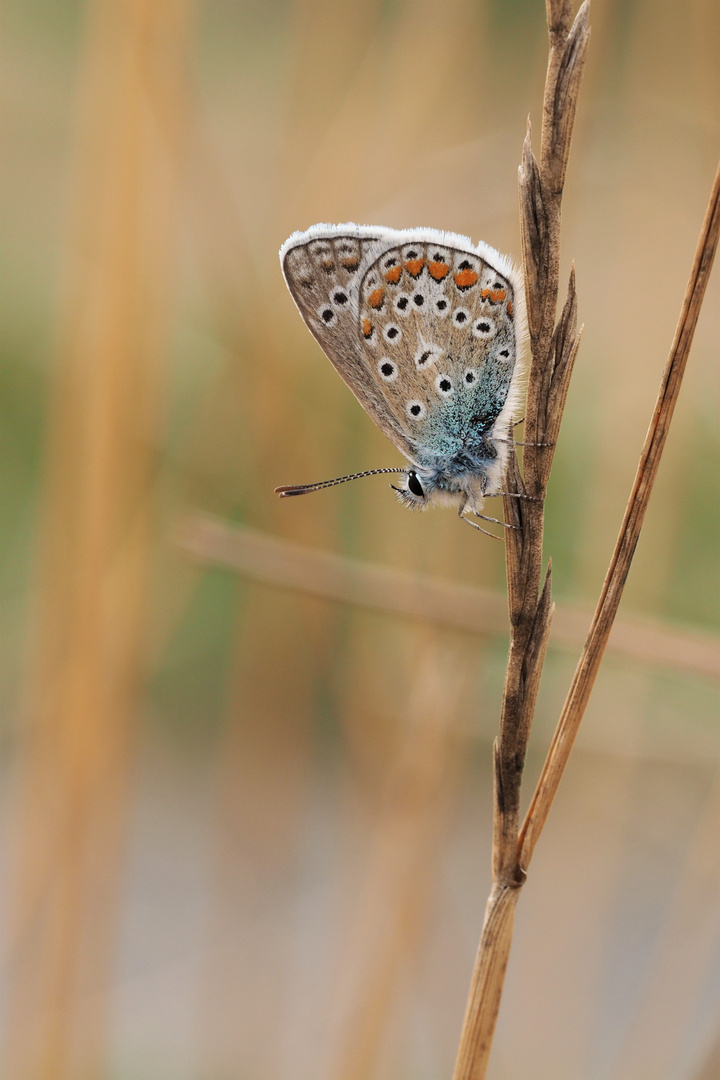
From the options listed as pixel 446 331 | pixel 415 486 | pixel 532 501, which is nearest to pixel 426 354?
pixel 446 331

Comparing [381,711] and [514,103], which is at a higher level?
[514,103]

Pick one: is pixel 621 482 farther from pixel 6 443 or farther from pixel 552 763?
pixel 6 443

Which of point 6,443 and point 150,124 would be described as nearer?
point 150,124

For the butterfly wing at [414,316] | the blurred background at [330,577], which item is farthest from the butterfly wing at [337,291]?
the blurred background at [330,577]

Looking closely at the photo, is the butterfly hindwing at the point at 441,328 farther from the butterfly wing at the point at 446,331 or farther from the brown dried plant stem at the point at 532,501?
the brown dried plant stem at the point at 532,501

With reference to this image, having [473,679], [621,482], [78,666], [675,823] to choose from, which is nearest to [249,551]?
[78,666]

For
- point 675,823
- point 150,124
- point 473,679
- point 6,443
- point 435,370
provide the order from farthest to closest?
point 6,443, point 675,823, point 473,679, point 150,124, point 435,370
